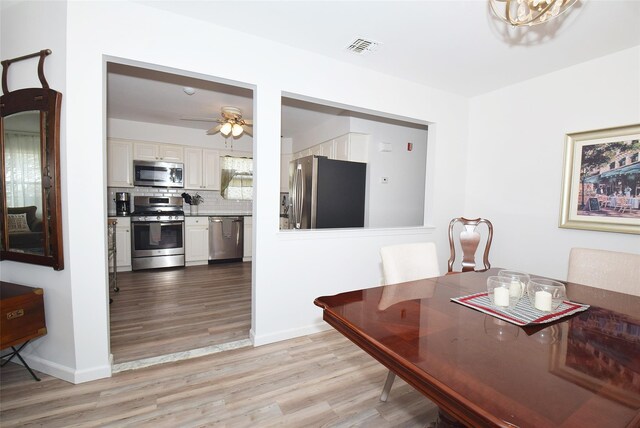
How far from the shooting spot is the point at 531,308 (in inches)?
48.6

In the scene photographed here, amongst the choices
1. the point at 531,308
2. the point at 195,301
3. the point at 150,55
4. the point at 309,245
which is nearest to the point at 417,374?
the point at 531,308

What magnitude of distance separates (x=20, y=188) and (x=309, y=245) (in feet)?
6.88

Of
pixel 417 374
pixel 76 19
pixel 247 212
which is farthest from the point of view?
pixel 247 212

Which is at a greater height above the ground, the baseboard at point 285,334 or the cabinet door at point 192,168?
the cabinet door at point 192,168

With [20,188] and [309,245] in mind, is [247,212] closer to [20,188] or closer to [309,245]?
[309,245]

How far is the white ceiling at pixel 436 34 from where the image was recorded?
1873mm

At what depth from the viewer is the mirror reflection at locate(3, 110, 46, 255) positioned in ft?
6.02

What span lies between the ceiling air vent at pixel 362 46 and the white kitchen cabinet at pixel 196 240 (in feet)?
12.5

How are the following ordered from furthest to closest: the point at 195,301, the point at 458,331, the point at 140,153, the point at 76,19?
the point at 140,153
the point at 195,301
the point at 76,19
the point at 458,331

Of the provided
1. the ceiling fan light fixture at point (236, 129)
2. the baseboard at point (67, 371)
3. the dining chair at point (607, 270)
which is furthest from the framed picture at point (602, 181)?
the baseboard at point (67, 371)

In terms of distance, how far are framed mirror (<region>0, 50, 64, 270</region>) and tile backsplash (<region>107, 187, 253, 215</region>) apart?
3155 mm

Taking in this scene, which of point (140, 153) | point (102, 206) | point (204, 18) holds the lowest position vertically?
point (102, 206)

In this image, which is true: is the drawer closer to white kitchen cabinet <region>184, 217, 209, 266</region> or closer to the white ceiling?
the white ceiling

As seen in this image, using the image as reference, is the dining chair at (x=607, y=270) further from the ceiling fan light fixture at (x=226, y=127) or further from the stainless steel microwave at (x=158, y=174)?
the stainless steel microwave at (x=158, y=174)
